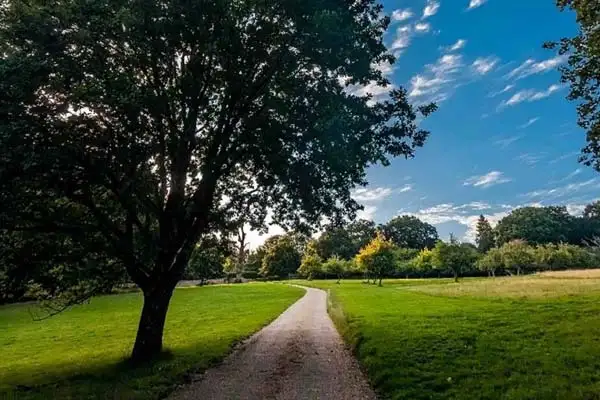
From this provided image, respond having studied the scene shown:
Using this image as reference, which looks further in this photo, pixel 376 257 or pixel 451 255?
pixel 451 255

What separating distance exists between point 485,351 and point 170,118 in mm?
13087

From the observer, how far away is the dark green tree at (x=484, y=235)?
147m

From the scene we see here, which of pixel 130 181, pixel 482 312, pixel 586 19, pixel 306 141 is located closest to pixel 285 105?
pixel 306 141

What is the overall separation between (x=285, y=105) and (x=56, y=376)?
12.3 metres

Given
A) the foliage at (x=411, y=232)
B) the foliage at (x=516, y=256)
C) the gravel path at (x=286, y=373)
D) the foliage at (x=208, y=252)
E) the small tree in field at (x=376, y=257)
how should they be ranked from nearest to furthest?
the gravel path at (x=286, y=373) < the foliage at (x=208, y=252) < the small tree in field at (x=376, y=257) < the foliage at (x=516, y=256) < the foliage at (x=411, y=232)

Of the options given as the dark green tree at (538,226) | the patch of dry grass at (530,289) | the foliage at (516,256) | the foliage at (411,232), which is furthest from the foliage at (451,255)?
the foliage at (411,232)

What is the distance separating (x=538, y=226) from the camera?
13450cm

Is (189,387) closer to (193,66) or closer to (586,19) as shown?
(193,66)

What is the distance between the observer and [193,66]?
1402 cm

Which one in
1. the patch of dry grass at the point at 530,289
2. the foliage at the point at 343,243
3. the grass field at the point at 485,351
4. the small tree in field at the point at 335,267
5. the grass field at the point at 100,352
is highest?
the foliage at the point at 343,243

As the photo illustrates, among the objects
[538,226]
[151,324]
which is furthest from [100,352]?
[538,226]

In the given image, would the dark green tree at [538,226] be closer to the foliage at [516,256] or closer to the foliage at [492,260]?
the foliage at [516,256]

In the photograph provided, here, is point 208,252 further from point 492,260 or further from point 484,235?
point 484,235

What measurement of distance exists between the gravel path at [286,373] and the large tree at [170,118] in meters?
4.14
